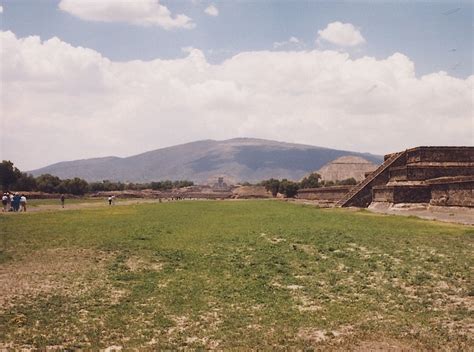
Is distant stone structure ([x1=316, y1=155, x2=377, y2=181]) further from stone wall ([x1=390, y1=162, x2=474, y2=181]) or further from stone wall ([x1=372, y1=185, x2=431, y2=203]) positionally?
stone wall ([x1=372, y1=185, x2=431, y2=203])

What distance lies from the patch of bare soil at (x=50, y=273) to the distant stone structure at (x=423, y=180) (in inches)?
1180

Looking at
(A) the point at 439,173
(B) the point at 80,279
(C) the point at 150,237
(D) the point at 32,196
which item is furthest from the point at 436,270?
(D) the point at 32,196

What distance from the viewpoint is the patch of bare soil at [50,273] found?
44.0 feet

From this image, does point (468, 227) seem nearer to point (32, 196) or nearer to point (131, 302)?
point (131, 302)

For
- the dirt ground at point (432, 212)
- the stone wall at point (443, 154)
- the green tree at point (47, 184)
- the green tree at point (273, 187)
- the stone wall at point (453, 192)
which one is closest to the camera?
the dirt ground at point (432, 212)

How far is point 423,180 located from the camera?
4581 cm

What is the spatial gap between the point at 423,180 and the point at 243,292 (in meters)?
37.2

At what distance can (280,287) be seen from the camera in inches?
551

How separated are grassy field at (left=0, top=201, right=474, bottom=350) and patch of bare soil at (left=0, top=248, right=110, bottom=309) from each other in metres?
0.04

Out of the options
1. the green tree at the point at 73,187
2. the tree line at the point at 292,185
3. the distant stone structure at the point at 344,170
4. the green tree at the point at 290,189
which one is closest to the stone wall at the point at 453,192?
the tree line at the point at 292,185

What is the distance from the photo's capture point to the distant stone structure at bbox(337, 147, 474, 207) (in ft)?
126

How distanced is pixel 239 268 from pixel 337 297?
4.71 meters

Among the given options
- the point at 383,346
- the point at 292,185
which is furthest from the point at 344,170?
the point at 383,346

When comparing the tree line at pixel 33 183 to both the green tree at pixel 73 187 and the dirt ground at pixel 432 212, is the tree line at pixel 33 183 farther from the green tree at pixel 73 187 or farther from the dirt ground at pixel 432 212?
the dirt ground at pixel 432 212
